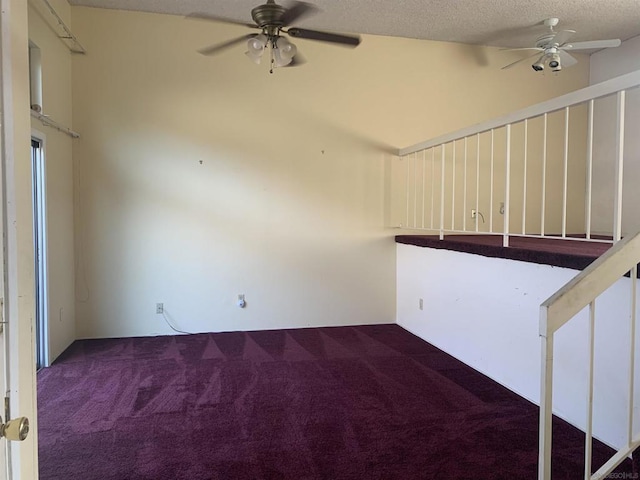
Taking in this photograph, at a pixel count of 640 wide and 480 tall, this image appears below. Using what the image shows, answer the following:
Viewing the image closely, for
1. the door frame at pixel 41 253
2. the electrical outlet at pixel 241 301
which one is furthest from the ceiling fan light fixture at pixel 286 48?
the electrical outlet at pixel 241 301

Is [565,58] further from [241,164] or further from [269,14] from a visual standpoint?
[241,164]

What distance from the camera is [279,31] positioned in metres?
2.69

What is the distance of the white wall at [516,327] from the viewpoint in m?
2.18

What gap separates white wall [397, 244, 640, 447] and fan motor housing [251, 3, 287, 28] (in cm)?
216

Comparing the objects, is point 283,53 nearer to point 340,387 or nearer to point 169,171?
point 169,171

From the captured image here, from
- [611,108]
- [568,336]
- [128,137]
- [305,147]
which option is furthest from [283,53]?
[611,108]

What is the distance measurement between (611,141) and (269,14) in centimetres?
442

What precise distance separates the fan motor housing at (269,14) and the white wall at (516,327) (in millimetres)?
2164

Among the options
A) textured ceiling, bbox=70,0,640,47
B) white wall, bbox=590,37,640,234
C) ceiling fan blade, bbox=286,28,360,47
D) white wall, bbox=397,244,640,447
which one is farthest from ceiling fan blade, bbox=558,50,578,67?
ceiling fan blade, bbox=286,28,360,47

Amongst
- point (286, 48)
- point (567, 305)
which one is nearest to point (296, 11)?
point (286, 48)

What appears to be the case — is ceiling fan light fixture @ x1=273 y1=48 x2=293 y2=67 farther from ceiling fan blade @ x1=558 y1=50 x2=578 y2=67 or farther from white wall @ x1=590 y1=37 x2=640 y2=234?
white wall @ x1=590 y1=37 x2=640 y2=234

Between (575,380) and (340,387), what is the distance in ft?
4.71

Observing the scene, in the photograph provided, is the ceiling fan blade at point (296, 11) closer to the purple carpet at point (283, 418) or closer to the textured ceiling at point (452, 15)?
the textured ceiling at point (452, 15)

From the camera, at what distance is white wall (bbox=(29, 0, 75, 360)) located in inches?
132
